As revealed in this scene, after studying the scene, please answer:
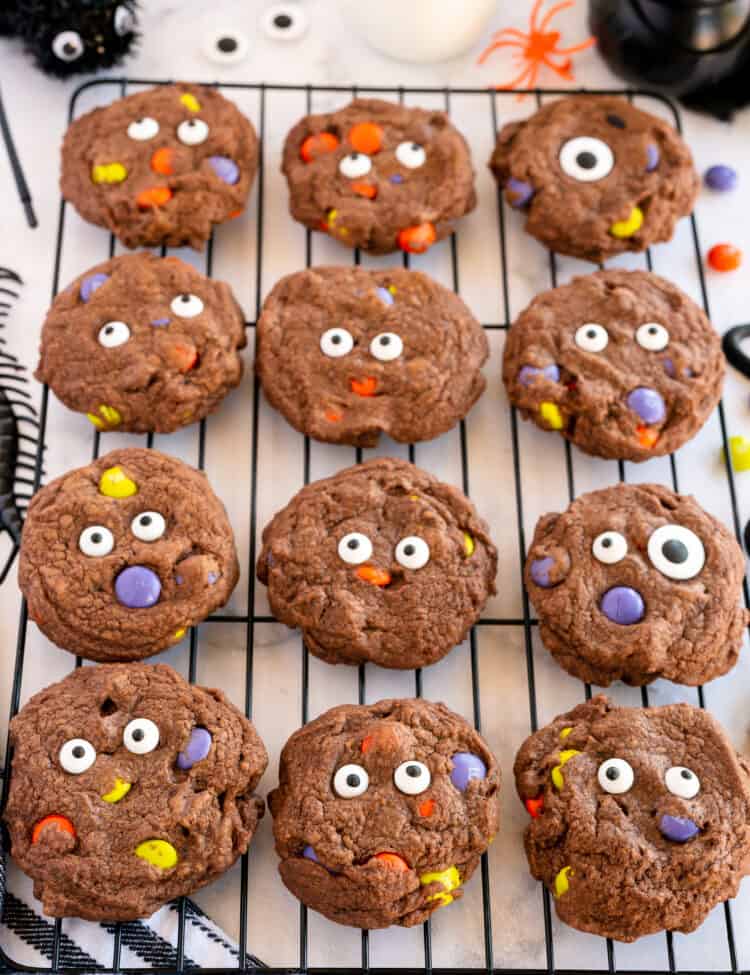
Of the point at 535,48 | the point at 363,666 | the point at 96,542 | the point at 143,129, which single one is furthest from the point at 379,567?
the point at 535,48

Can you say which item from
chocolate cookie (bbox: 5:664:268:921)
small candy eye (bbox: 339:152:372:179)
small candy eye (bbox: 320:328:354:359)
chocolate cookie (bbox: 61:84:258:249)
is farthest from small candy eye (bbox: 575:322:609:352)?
chocolate cookie (bbox: 5:664:268:921)

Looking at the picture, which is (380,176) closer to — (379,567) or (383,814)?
(379,567)

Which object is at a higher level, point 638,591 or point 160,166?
point 160,166

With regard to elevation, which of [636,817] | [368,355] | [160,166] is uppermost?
[160,166]

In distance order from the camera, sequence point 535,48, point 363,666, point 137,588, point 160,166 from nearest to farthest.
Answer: point 137,588, point 363,666, point 160,166, point 535,48

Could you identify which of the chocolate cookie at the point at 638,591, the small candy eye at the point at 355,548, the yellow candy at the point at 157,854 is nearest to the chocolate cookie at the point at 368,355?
the small candy eye at the point at 355,548

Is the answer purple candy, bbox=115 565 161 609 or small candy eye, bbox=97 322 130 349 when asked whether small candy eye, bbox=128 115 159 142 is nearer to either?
small candy eye, bbox=97 322 130 349

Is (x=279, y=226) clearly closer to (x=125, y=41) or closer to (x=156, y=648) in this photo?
(x=125, y=41)
